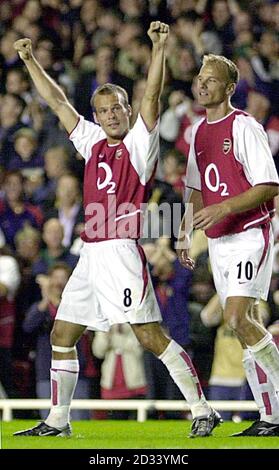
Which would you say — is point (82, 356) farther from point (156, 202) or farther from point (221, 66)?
point (221, 66)

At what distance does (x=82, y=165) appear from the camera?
38.2ft

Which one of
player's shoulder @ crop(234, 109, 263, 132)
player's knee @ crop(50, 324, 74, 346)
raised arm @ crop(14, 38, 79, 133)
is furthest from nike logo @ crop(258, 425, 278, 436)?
raised arm @ crop(14, 38, 79, 133)

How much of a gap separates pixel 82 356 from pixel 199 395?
2.88 metres

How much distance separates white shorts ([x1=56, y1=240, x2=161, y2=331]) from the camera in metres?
7.03

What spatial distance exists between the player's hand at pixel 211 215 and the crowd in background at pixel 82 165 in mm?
2567

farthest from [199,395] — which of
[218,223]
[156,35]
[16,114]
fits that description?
[16,114]

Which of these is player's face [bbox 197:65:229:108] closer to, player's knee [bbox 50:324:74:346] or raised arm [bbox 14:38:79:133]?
raised arm [bbox 14:38:79:133]

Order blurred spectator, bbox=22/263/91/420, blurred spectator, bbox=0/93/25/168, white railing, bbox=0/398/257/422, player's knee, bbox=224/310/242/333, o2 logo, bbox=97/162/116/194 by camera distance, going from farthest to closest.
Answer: blurred spectator, bbox=0/93/25/168
blurred spectator, bbox=22/263/91/420
white railing, bbox=0/398/257/422
o2 logo, bbox=97/162/116/194
player's knee, bbox=224/310/242/333

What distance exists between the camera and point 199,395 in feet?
23.2

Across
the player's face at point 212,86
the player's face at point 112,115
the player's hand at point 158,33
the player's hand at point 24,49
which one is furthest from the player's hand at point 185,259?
the player's hand at point 24,49

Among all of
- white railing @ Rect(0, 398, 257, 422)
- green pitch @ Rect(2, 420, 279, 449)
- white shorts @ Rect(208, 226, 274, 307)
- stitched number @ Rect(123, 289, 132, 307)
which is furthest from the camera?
white railing @ Rect(0, 398, 257, 422)

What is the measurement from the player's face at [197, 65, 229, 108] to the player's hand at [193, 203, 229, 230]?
0.72 meters

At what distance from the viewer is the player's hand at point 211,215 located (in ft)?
22.0

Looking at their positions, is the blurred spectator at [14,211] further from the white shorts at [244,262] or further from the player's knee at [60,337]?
the white shorts at [244,262]
